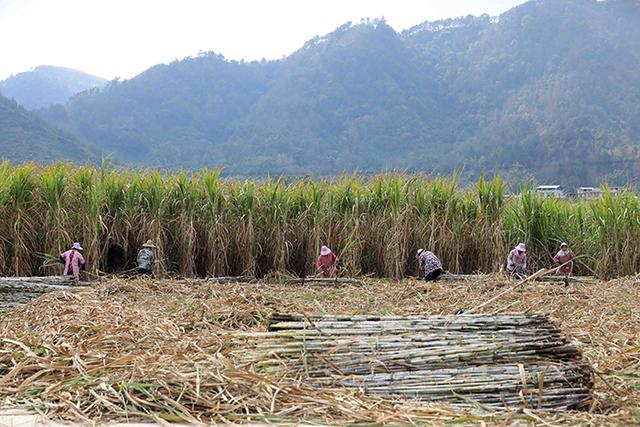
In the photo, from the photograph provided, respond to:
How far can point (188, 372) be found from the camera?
10.5 feet

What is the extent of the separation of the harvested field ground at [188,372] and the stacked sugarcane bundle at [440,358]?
145 mm

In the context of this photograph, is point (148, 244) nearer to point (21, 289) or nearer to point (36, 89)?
point (21, 289)

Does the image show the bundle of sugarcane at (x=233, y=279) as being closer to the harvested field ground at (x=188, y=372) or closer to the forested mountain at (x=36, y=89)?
the harvested field ground at (x=188, y=372)

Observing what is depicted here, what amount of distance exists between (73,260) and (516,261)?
6934mm

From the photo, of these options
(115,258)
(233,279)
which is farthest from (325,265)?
(115,258)

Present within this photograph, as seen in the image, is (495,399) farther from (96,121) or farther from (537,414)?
(96,121)

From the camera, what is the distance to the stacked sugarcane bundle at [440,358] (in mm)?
3166

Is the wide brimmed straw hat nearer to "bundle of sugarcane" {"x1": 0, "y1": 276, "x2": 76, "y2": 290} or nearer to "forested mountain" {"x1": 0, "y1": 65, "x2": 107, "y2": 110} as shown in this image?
"bundle of sugarcane" {"x1": 0, "y1": 276, "x2": 76, "y2": 290}

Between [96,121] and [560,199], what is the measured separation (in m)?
70.1

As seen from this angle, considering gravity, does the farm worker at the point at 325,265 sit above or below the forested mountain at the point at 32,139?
below

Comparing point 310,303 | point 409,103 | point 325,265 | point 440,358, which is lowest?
point 325,265

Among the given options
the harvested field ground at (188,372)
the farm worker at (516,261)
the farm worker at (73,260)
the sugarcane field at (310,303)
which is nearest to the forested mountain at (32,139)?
the sugarcane field at (310,303)

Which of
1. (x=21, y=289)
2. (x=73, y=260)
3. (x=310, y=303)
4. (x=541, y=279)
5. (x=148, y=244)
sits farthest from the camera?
(x=541, y=279)

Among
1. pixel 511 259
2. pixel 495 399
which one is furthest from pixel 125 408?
pixel 511 259
